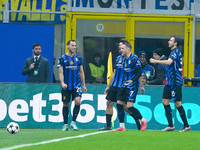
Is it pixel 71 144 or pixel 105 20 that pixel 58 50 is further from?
pixel 71 144

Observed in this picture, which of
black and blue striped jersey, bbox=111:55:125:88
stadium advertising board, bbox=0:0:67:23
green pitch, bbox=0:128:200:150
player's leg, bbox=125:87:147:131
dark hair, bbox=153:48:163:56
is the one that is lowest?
green pitch, bbox=0:128:200:150

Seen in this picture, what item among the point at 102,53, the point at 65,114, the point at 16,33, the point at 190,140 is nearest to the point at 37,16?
the point at 16,33

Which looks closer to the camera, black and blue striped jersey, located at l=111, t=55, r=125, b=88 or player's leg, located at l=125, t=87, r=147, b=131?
player's leg, located at l=125, t=87, r=147, b=131

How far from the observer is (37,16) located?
59.8 feet

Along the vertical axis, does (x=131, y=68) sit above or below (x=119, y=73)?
above

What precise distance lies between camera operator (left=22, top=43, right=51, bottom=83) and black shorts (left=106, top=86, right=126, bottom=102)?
268cm

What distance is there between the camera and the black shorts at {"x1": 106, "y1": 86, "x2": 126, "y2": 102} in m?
14.1

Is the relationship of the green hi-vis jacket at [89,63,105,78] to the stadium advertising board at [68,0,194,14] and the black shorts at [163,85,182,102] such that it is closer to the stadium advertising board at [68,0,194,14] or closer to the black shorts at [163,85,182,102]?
the stadium advertising board at [68,0,194,14]

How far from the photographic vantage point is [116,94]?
14.5 metres

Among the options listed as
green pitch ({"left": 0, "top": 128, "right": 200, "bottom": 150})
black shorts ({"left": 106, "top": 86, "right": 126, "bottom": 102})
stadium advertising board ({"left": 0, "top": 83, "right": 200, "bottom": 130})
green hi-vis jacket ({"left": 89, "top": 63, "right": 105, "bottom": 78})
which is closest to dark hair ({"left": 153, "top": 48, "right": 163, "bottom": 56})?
stadium advertising board ({"left": 0, "top": 83, "right": 200, "bottom": 130})

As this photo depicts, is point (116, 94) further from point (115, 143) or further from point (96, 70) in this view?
point (115, 143)

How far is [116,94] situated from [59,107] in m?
2.46

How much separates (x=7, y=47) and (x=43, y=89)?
8.20 feet

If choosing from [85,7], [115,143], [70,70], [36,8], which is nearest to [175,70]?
[70,70]
